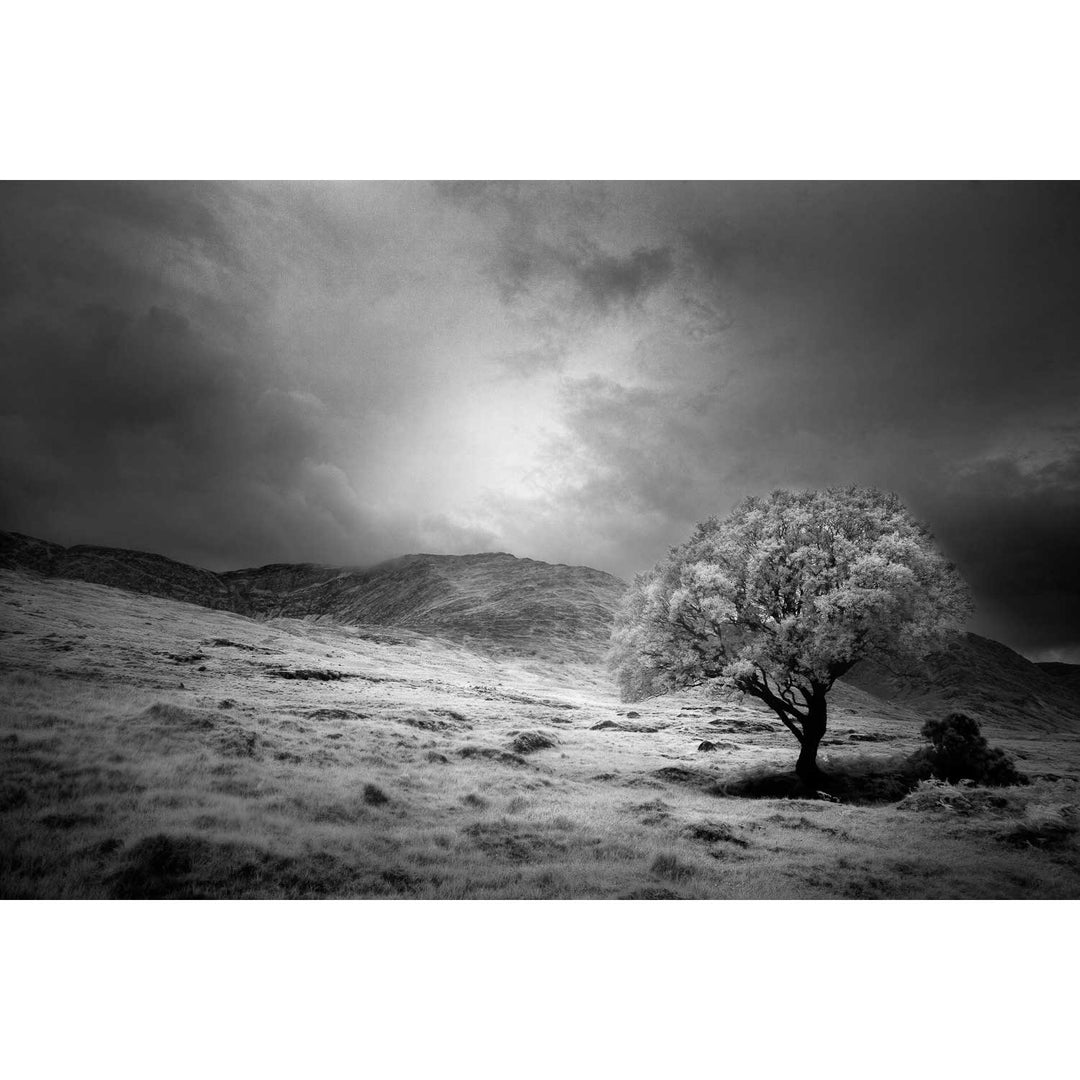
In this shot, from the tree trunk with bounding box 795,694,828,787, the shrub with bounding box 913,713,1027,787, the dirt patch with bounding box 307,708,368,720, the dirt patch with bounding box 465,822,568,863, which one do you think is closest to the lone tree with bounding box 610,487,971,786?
the tree trunk with bounding box 795,694,828,787

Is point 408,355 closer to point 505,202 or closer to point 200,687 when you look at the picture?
point 505,202

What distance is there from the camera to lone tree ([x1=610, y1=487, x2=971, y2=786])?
12.3 metres

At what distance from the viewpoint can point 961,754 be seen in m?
13.0

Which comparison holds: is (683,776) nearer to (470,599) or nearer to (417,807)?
(417,807)

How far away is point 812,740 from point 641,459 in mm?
9058

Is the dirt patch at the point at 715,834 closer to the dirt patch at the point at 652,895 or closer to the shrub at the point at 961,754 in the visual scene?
the dirt patch at the point at 652,895

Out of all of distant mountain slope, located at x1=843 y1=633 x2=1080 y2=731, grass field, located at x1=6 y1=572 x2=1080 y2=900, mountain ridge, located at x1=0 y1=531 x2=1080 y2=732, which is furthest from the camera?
mountain ridge, located at x1=0 y1=531 x2=1080 y2=732

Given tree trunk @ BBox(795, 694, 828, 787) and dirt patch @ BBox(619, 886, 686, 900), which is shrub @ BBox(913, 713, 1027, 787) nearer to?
tree trunk @ BBox(795, 694, 828, 787)

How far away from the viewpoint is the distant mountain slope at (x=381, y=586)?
52.8 ft

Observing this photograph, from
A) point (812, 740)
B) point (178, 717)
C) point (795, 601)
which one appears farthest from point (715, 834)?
point (178, 717)

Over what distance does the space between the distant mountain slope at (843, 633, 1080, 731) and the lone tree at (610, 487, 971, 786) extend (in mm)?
1124

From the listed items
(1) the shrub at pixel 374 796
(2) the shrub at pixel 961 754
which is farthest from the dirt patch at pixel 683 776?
(1) the shrub at pixel 374 796

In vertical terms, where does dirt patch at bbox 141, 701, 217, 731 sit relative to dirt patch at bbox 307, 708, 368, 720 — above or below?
above

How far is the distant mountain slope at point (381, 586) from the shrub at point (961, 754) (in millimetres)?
8942
